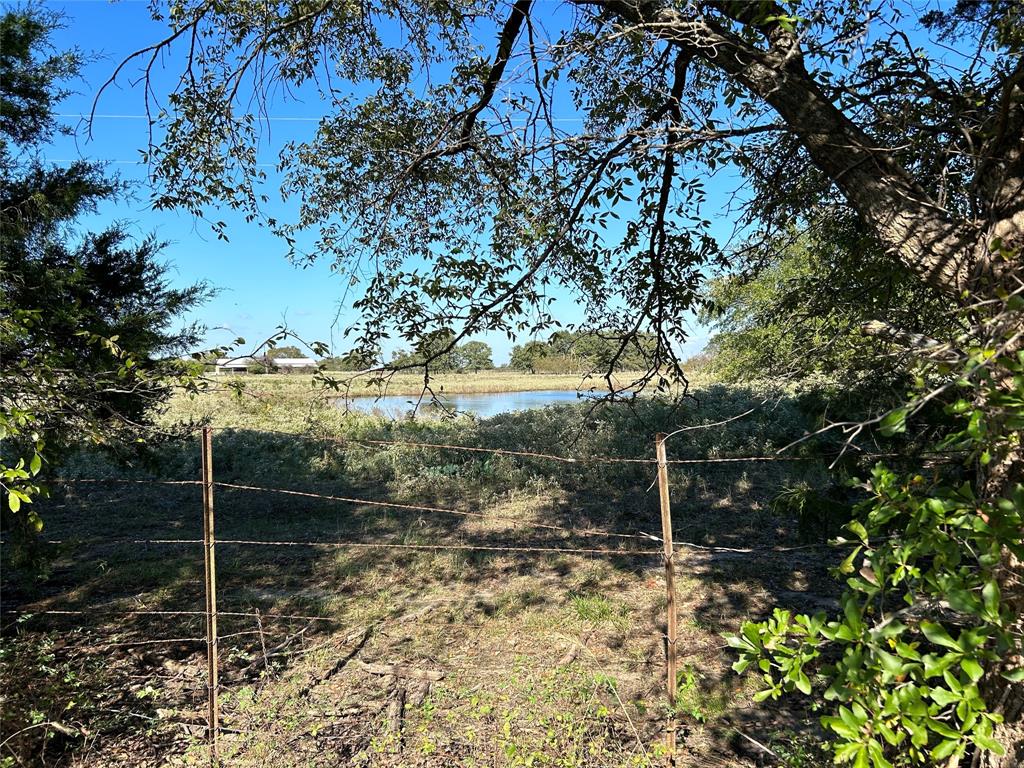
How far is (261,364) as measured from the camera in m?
2.98

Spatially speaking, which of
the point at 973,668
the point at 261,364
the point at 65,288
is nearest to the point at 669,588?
the point at 973,668

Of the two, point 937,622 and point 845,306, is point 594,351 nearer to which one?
point 845,306

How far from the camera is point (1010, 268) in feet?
7.13

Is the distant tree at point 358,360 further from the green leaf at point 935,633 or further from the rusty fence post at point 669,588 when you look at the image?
the green leaf at point 935,633

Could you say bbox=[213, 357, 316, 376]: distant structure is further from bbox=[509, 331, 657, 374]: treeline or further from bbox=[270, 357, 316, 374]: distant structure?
bbox=[509, 331, 657, 374]: treeline

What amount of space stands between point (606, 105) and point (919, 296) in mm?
2595

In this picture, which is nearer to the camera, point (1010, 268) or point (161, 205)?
point (1010, 268)

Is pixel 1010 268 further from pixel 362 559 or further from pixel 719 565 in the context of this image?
pixel 362 559

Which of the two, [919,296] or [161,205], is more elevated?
[161,205]

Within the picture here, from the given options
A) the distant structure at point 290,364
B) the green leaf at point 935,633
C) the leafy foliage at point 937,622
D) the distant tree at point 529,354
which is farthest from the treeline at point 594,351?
the green leaf at point 935,633

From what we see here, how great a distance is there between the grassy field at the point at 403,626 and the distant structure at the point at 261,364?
0.16 meters

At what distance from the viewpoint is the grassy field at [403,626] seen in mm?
3236

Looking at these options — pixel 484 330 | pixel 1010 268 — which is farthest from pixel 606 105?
pixel 1010 268

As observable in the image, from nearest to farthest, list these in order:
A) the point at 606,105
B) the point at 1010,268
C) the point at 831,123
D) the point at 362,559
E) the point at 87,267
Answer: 1. the point at 1010,268
2. the point at 831,123
3. the point at 606,105
4. the point at 87,267
5. the point at 362,559
